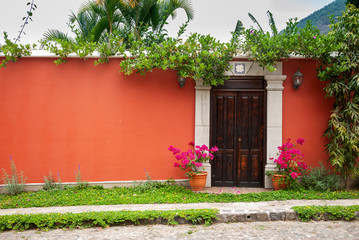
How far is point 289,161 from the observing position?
23.2 ft

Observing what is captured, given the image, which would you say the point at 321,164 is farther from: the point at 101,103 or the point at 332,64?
the point at 101,103

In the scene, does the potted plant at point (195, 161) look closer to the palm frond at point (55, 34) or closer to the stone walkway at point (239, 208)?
the stone walkway at point (239, 208)

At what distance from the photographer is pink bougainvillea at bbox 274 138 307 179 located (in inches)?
277

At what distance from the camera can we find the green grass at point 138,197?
6.53 meters

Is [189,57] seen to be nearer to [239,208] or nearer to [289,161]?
[289,161]

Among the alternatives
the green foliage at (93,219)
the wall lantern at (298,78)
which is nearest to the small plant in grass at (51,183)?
the green foliage at (93,219)

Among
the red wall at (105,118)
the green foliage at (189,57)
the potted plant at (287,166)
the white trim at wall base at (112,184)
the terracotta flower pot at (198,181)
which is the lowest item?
the white trim at wall base at (112,184)

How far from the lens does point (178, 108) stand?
7.76 metres

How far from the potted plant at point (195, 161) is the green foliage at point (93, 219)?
171cm

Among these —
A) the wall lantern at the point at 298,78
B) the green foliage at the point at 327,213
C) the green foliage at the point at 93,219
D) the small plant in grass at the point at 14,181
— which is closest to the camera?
the green foliage at the point at 93,219

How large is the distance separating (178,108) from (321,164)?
11.6ft

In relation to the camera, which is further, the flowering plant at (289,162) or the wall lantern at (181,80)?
the wall lantern at (181,80)

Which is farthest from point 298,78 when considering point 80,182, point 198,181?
point 80,182

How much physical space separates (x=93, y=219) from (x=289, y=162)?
13.8 feet
